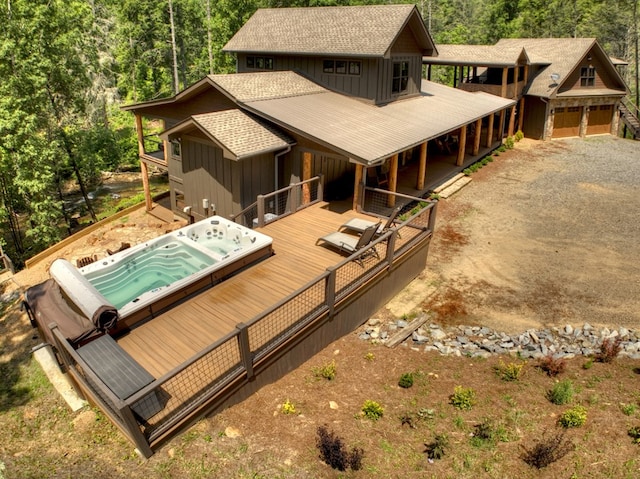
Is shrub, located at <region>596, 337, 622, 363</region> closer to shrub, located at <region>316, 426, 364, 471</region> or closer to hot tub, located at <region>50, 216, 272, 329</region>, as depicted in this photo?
shrub, located at <region>316, 426, 364, 471</region>

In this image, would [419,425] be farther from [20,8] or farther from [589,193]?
[20,8]

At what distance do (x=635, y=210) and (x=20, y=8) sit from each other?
28133 mm

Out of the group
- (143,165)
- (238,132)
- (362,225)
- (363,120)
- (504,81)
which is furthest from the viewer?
(504,81)

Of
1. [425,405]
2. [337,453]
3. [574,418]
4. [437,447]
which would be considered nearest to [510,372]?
[574,418]

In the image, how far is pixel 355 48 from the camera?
18344mm

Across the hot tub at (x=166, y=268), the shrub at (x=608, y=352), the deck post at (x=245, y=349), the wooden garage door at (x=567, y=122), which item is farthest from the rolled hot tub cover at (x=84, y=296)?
the wooden garage door at (x=567, y=122)

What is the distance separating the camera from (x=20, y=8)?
19.5 m

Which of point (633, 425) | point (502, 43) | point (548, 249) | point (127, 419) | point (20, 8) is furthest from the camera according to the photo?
point (502, 43)

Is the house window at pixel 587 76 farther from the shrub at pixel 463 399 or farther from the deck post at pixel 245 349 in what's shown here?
the deck post at pixel 245 349

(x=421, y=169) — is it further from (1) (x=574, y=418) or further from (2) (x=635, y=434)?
(2) (x=635, y=434)

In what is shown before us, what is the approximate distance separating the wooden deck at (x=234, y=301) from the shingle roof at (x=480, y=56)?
1937 centimetres

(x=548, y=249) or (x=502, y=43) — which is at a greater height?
(x=502, y=43)

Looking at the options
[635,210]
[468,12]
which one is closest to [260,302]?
[635,210]

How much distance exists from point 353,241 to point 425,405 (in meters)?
4.56
